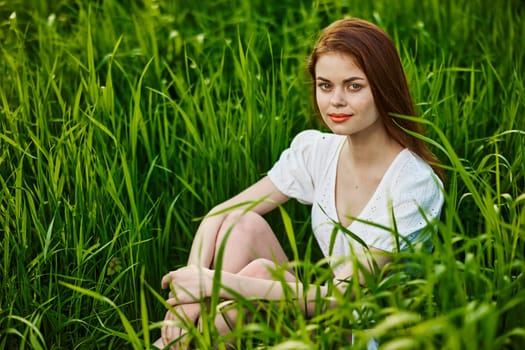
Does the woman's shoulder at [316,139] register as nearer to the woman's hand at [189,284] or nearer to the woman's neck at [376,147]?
the woman's neck at [376,147]

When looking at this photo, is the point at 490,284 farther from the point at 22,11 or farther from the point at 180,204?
the point at 22,11

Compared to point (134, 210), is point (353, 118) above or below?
above

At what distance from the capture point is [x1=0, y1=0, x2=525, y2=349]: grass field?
1.92 m

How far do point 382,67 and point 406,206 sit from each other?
381 mm

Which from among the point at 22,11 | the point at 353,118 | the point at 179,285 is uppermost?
the point at 22,11

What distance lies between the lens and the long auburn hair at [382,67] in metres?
2.23

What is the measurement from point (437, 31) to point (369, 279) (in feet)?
7.29

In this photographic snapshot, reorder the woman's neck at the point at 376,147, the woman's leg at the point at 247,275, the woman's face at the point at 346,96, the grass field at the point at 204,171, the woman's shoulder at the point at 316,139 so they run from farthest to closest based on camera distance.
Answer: the woman's shoulder at the point at 316,139
the woman's neck at the point at 376,147
the woman's face at the point at 346,96
the woman's leg at the point at 247,275
the grass field at the point at 204,171

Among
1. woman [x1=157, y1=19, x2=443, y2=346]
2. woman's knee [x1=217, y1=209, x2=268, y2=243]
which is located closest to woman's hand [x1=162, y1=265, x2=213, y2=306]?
woman [x1=157, y1=19, x2=443, y2=346]

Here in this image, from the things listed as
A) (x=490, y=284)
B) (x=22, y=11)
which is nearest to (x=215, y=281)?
(x=490, y=284)

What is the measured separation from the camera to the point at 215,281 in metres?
1.88

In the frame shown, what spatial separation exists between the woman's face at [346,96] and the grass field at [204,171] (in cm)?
25

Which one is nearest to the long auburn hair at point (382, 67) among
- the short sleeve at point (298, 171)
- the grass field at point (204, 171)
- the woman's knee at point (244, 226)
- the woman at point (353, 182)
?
the woman at point (353, 182)

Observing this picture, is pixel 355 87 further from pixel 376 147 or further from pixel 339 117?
pixel 376 147
